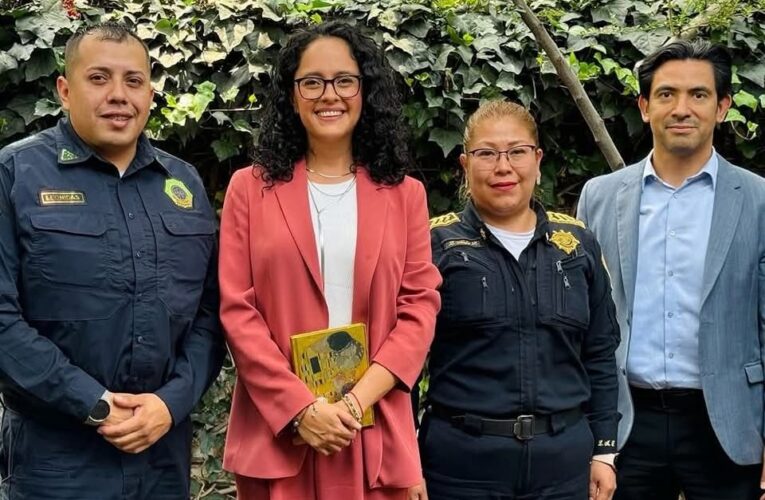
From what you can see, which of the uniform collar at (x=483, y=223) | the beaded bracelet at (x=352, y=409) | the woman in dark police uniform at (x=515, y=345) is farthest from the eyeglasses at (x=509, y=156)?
the beaded bracelet at (x=352, y=409)

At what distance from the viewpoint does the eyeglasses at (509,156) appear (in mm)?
2674

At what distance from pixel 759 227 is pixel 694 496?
2.92ft

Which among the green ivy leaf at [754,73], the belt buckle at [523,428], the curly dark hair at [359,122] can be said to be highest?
the green ivy leaf at [754,73]

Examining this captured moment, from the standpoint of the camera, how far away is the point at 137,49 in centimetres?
249

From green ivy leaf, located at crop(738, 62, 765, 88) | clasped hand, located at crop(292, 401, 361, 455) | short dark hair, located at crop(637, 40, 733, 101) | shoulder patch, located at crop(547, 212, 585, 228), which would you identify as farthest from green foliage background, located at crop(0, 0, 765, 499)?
clasped hand, located at crop(292, 401, 361, 455)

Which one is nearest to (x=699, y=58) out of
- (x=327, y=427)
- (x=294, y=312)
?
(x=294, y=312)

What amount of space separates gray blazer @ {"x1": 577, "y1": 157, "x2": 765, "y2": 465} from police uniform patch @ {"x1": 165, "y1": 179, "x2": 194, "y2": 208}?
4.60 feet

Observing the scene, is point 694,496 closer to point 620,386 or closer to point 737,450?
point 737,450

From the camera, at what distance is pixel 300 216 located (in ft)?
8.08

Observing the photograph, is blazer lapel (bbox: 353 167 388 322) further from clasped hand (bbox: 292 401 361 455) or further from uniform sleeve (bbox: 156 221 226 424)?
uniform sleeve (bbox: 156 221 226 424)

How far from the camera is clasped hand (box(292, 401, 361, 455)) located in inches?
91.2

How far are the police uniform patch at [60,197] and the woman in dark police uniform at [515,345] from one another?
105 cm

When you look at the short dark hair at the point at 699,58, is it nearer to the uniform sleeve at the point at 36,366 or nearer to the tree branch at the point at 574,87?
the tree branch at the point at 574,87

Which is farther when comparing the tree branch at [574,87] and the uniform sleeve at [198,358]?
the tree branch at [574,87]
